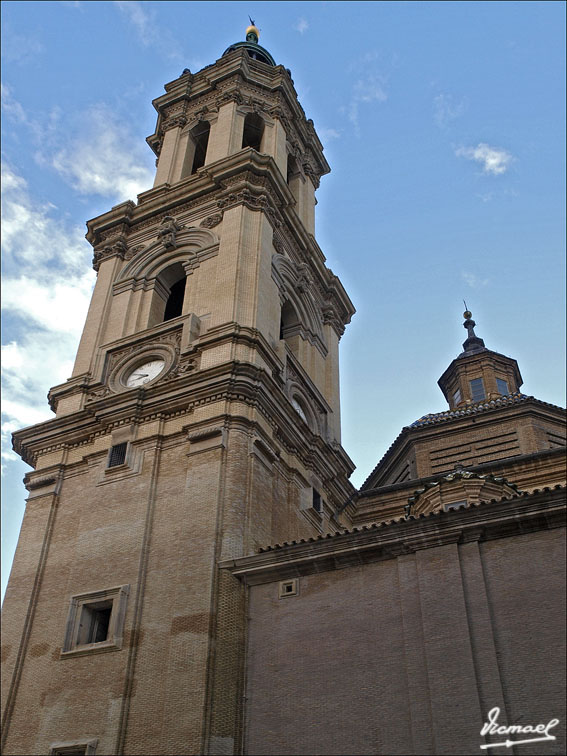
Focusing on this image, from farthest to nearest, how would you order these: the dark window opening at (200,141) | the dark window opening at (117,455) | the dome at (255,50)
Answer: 1. the dome at (255,50)
2. the dark window opening at (200,141)
3. the dark window opening at (117,455)

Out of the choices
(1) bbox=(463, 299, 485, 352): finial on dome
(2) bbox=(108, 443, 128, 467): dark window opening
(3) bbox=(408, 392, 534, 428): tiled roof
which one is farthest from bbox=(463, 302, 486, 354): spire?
(2) bbox=(108, 443, 128, 467): dark window opening

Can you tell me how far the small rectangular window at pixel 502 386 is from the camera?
117 ft

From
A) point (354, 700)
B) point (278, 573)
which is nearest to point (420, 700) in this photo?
point (354, 700)

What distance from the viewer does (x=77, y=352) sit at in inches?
969

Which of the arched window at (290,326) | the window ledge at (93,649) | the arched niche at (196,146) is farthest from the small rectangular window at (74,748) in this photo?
the arched niche at (196,146)

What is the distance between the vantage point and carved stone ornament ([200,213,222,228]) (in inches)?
1026

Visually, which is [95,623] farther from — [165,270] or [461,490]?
[165,270]

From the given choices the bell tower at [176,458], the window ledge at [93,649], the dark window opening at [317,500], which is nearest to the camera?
the bell tower at [176,458]

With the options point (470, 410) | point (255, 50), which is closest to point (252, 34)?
point (255, 50)

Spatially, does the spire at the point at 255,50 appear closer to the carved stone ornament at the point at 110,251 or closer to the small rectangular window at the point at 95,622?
the carved stone ornament at the point at 110,251

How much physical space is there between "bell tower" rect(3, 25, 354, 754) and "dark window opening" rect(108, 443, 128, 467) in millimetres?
83

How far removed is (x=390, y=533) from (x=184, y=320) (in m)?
9.78

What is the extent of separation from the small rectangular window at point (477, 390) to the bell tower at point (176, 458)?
8.29 m

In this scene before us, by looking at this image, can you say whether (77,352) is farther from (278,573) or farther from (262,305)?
(278,573)
